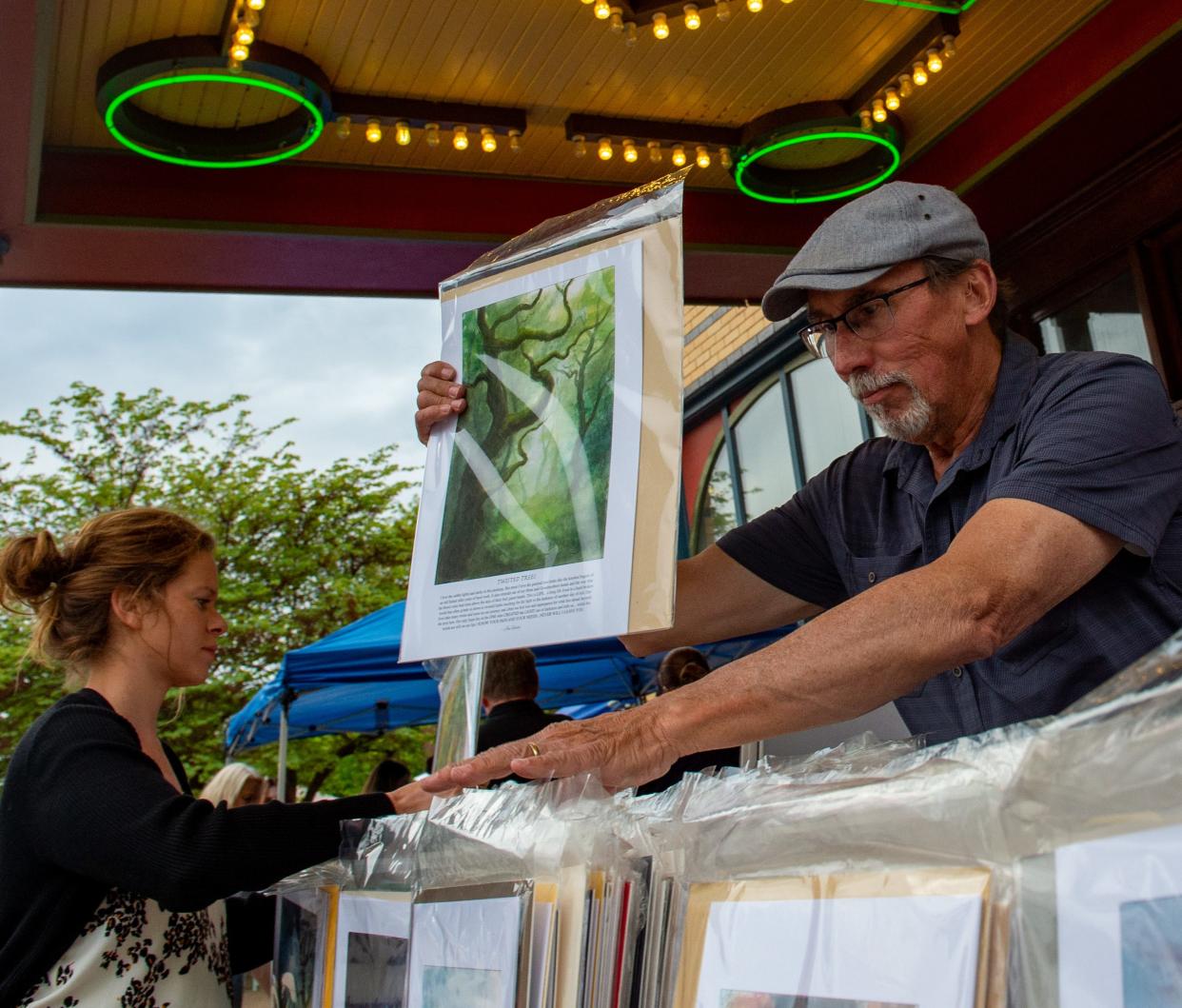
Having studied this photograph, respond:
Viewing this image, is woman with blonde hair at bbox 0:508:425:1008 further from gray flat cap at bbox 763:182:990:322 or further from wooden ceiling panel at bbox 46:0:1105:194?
wooden ceiling panel at bbox 46:0:1105:194

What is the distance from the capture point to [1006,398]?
1520 millimetres

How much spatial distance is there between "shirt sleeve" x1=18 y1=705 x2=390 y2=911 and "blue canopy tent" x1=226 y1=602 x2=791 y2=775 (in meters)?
3.42

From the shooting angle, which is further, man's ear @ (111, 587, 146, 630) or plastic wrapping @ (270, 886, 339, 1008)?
man's ear @ (111, 587, 146, 630)

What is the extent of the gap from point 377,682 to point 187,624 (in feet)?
14.3

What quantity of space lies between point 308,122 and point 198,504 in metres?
10.9

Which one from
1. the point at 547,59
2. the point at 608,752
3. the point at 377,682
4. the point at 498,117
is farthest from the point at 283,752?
the point at 608,752

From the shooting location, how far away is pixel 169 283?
16.6 feet

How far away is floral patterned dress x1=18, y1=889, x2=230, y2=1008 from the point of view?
1525 mm

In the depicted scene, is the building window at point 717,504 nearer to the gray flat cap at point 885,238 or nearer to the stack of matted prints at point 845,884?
the gray flat cap at point 885,238

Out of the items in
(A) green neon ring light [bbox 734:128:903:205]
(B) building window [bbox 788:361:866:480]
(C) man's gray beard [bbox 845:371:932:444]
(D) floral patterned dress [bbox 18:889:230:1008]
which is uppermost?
(B) building window [bbox 788:361:866:480]

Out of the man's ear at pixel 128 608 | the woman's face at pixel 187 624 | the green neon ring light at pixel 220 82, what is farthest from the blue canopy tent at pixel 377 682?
the man's ear at pixel 128 608

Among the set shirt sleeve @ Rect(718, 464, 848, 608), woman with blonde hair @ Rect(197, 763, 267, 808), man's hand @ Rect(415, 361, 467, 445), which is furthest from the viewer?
woman with blonde hair @ Rect(197, 763, 267, 808)

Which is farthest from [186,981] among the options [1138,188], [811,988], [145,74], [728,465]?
[728,465]

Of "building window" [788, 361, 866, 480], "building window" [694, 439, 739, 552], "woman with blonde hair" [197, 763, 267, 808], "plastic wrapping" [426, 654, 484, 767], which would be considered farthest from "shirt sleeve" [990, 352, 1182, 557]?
"building window" [694, 439, 739, 552]
